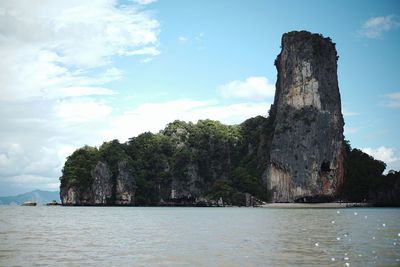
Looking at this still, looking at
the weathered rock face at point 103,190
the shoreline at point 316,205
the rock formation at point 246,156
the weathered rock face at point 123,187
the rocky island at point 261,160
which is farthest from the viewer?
the weathered rock face at point 123,187

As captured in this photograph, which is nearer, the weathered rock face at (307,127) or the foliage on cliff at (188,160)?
the weathered rock face at (307,127)

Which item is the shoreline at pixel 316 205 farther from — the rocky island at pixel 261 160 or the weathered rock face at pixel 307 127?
the weathered rock face at pixel 307 127

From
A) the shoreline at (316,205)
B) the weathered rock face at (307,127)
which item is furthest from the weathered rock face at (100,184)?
the shoreline at (316,205)

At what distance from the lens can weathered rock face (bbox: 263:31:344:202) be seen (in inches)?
5674

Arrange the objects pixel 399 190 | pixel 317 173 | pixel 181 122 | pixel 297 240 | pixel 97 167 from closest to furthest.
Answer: pixel 297 240 → pixel 399 190 → pixel 317 173 → pixel 97 167 → pixel 181 122

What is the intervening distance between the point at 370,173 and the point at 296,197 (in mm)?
23810

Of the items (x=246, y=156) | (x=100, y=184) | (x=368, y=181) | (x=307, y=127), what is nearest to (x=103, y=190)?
Result: (x=100, y=184)

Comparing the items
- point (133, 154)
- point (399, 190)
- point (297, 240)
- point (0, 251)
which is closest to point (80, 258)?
point (0, 251)

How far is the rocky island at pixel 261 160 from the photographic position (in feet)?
474

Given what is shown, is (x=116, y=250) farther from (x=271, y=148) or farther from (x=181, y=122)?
(x=181, y=122)

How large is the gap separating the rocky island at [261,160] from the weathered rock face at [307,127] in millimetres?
293

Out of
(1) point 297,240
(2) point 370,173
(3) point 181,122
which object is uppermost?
(3) point 181,122

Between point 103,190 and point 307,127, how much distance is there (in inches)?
2670

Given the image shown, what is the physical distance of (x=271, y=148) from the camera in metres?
151
